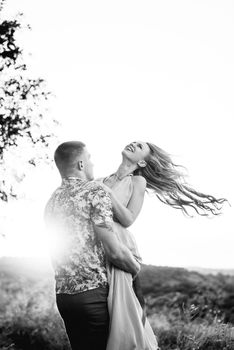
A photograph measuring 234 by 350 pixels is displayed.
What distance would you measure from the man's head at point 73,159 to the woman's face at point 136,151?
814 mm

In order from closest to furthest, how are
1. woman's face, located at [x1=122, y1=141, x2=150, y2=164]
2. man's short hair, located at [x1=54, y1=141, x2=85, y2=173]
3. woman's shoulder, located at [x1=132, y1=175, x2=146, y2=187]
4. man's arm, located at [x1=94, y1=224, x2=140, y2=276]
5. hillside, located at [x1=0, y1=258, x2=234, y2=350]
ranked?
man's arm, located at [x1=94, y1=224, x2=140, y2=276] → man's short hair, located at [x1=54, y1=141, x2=85, y2=173] → woman's shoulder, located at [x1=132, y1=175, x2=146, y2=187] → woman's face, located at [x1=122, y1=141, x2=150, y2=164] → hillside, located at [x1=0, y1=258, x2=234, y2=350]

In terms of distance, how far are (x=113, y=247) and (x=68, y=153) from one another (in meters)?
0.84

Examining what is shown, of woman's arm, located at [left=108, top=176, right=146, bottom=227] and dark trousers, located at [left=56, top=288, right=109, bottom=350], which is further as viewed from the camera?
woman's arm, located at [left=108, top=176, right=146, bottom=227]

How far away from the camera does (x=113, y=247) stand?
14.0ft

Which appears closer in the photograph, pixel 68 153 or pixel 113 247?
pixel 113 247

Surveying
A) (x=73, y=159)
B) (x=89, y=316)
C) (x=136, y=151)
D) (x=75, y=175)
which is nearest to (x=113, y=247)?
(x=89, y=316)

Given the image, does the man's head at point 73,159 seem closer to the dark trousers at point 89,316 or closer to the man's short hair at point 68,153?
the man's short hair at point 68,153

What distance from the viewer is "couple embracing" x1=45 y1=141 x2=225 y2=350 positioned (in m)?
4.34

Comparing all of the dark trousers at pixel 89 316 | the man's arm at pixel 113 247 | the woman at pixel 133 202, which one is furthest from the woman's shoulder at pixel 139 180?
the dark trousers at pixel 89 316

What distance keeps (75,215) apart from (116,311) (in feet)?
2.57

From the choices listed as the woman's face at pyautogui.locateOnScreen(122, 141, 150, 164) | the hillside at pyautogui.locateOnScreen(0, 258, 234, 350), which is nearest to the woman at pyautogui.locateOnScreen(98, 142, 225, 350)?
the woman's face at pyautogui.locateOnScreen(122, 141, 150, 164)

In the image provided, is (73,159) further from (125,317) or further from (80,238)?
(125,317)

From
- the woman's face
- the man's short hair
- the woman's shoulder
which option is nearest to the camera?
the man's short hair

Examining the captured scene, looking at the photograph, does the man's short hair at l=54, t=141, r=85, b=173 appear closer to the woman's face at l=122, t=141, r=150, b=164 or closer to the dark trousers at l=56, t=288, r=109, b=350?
the woman's face at l=122, t=141, r=150, b=164
